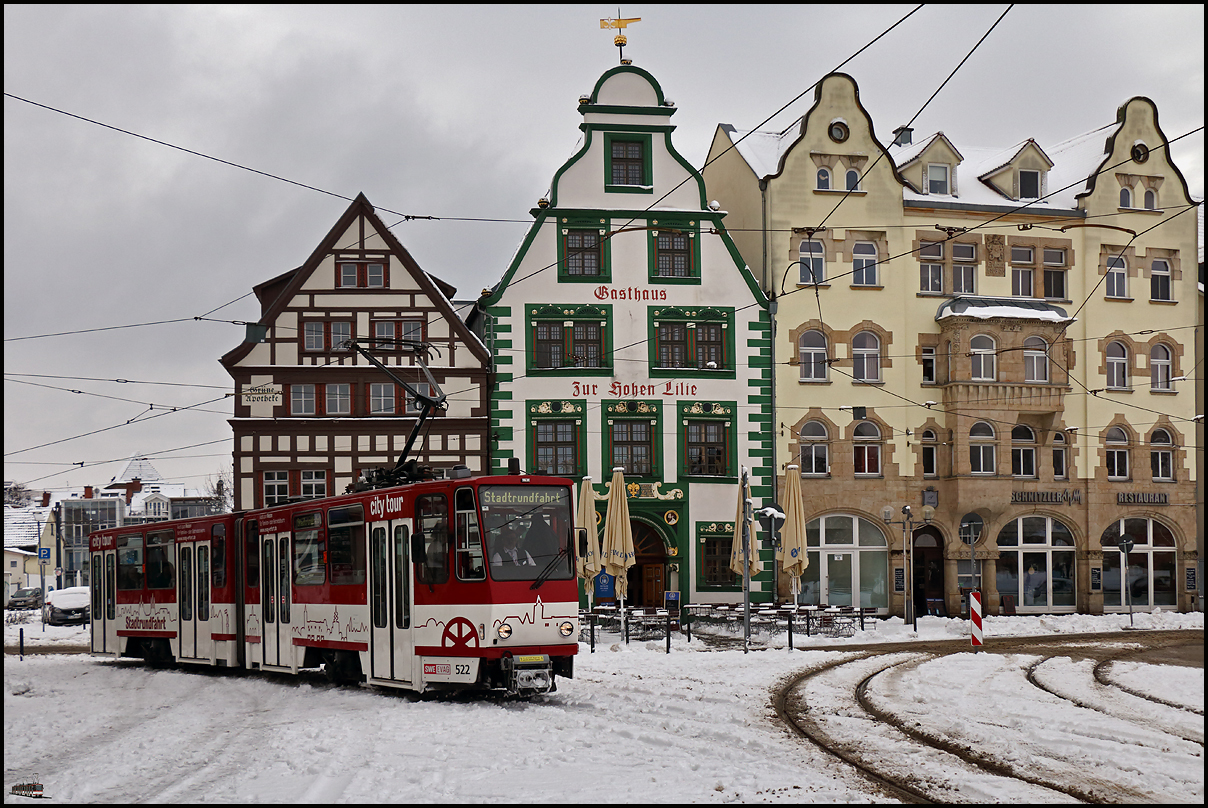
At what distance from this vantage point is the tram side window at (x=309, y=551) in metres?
21.0

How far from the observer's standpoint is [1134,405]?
41.7 metres

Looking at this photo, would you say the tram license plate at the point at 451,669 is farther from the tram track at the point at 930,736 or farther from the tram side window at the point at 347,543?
the tram track at the point at 930,736

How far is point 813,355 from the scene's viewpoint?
39875 mm

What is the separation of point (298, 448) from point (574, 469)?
788 centimetres

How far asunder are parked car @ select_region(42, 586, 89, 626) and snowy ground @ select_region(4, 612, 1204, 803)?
25.1 metres

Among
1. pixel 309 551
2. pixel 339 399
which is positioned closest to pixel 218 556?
pixel 309 551

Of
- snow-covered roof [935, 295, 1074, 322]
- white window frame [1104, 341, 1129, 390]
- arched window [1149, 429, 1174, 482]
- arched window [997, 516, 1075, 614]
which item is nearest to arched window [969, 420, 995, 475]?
arched window [997, 516, 1075, 614]

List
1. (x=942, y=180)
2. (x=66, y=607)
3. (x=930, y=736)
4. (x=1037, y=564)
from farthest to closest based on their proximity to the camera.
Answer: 1. (x=66, y=607)
2. (x=942, y=180)
3. (x=1037, y=564)
4. (x=930, y=736)

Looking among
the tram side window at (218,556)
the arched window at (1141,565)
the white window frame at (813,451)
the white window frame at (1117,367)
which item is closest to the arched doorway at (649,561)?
the white window frame at (813,451)

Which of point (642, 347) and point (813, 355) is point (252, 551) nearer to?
point (642, 347)

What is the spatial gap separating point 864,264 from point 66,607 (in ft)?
99.4

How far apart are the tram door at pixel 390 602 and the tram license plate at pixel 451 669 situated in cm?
44

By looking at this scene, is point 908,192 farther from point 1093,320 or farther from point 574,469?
point 574,469

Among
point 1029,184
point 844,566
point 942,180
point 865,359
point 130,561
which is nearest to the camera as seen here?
point 130,561
